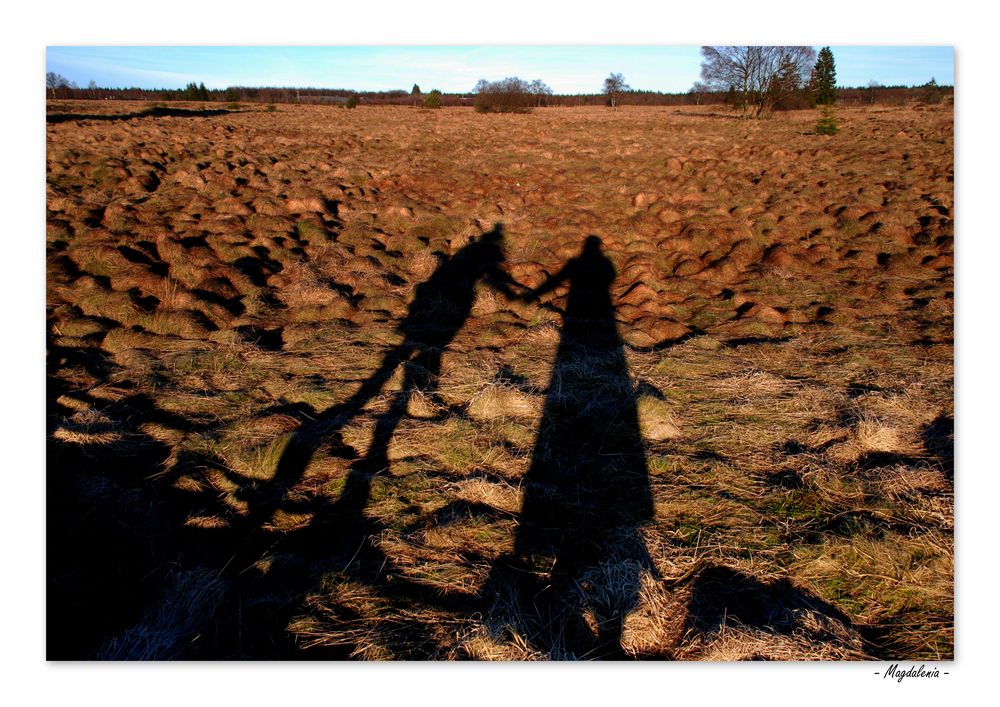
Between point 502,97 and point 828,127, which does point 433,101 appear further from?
point 828,127

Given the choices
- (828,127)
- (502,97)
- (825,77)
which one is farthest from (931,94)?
(502,97)

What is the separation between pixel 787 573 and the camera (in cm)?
270

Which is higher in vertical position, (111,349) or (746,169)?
(746,169)

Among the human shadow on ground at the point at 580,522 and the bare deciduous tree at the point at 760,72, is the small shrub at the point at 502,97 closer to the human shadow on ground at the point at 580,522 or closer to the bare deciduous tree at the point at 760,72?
the bare deciduous tree at the point at 760,72

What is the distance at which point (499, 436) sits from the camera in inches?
151

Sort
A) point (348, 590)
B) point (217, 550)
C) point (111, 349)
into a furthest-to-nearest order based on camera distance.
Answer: point (111, 349)
point (217, 550)
point (348, 590)

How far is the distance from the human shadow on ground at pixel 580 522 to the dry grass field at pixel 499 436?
17mm

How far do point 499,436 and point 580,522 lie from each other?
960 millimetres

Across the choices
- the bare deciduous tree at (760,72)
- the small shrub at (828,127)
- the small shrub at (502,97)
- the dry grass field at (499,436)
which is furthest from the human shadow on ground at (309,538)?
the small shrub at (502,97)

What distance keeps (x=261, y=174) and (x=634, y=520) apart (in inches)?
518

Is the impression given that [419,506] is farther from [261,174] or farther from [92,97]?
[92,97]

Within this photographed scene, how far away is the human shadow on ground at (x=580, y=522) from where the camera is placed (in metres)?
2.48

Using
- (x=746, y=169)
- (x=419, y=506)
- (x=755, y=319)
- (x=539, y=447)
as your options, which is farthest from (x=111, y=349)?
(x=746, y=169)

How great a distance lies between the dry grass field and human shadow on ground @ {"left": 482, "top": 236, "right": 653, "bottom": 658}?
0.02m
